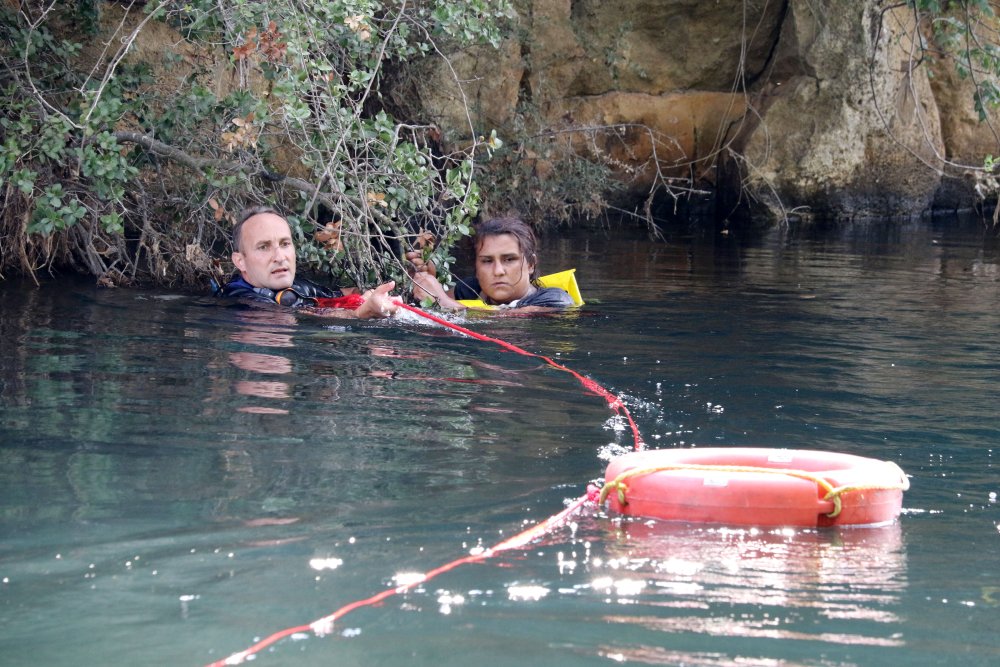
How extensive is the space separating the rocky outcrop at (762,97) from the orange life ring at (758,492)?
11.4 meters

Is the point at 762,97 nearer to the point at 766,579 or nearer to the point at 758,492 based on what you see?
the point at 758,492

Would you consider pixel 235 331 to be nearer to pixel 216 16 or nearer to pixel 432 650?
pixel 216 16

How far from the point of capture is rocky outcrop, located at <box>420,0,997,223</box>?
15289mm

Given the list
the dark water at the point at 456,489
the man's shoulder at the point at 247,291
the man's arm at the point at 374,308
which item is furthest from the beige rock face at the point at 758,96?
the dark water at the point at 456,489

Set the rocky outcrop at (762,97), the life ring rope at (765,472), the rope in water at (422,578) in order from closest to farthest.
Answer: the rope in water at (422,578) → the life ring rope at (765,472) → the rocky outcrop at (762,97)

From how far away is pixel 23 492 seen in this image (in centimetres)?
354

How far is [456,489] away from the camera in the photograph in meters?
3.65

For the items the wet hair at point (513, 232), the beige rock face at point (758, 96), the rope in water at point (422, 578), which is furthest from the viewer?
the beige rock face at point (758, 96)

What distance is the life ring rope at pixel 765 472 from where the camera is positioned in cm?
327

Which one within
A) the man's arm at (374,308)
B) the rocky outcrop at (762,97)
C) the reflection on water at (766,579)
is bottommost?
the reflection on water at (766,579)

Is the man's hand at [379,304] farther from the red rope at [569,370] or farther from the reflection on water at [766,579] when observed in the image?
the reflection on water at [766,579]

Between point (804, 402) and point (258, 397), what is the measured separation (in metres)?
2.22

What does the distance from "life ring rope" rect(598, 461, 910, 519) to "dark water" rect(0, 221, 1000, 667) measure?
0.09 m

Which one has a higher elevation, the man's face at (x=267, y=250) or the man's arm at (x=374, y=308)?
the man's face at (x=267, y=250)
